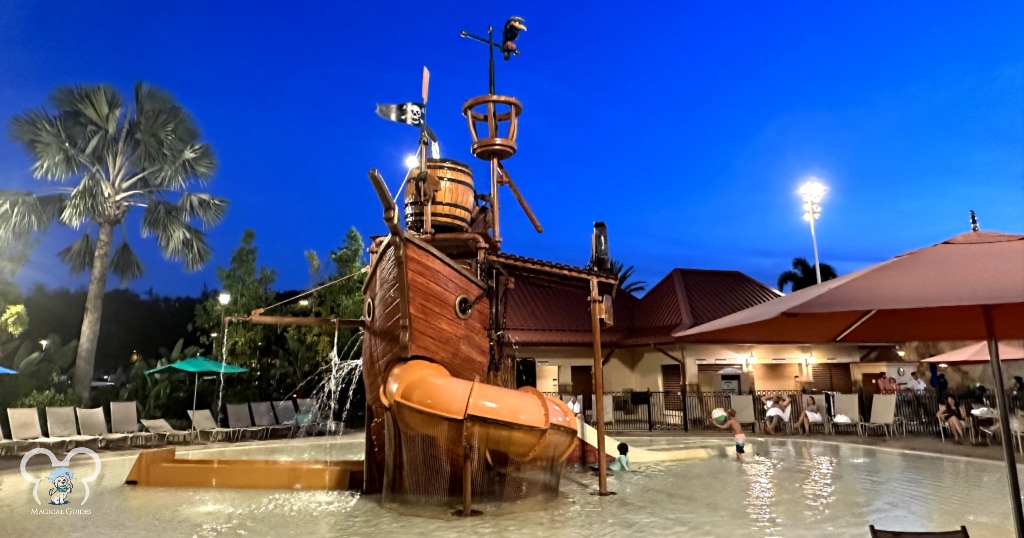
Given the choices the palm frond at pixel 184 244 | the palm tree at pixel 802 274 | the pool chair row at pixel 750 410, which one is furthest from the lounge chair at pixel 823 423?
the palm tree at pixel 802 274

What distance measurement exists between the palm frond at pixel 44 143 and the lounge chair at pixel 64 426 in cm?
769

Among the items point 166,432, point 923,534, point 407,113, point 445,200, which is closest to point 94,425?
point 166,432

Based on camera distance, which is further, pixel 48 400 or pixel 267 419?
pixel 267 419

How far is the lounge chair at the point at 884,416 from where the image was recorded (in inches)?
573

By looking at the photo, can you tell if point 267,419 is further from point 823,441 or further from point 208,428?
point 823,441

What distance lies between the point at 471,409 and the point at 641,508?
2.65 meters

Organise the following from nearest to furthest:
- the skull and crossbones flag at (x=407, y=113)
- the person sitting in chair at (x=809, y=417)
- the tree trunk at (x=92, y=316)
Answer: the skull and crossbones flag at (x=407, y=113)
the person sitting in chair at (x=809, y=417)
the tree trunk at (x=92, y=316)

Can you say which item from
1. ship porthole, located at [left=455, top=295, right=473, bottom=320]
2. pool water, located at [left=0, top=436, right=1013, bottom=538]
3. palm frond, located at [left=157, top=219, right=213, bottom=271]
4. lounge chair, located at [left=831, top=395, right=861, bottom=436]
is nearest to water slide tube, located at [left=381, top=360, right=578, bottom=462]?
pool water, located at [left=0, top=436, right=1013, bottom=538]

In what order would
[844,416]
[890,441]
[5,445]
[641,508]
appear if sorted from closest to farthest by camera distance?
[641,508] → [5,445] → [890,441] → [844,416]

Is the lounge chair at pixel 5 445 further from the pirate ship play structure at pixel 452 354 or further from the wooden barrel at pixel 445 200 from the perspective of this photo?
the wooden barrel at pixel 445 200

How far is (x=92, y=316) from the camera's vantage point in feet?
55.2

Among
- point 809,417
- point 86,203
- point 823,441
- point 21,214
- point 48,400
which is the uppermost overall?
point 86,203

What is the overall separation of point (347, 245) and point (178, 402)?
25.6 ft

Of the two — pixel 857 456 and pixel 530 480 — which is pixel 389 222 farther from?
pixel 857 456
